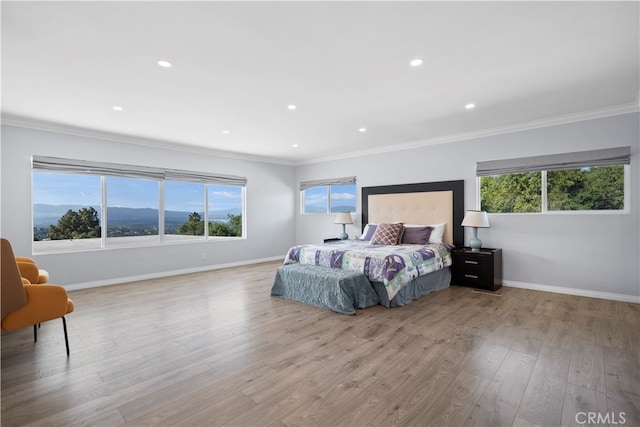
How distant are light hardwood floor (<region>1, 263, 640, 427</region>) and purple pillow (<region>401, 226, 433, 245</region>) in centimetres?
144

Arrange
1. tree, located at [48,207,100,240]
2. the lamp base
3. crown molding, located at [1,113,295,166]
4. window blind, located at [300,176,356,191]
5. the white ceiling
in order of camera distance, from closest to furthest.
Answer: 1. the white ceiling
2. crown molding, located at [1,113,295,166]
3. tree, located at [48,207,100,240]
4. the lamp base
5. window blind, located at [300,176,356,191]

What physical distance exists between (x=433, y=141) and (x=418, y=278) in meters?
2.61

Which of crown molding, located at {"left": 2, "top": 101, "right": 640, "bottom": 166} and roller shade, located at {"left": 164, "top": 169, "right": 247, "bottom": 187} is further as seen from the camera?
roller shade, located at {"left": 164, "top": 169, "right": 247, "bottom": 187}

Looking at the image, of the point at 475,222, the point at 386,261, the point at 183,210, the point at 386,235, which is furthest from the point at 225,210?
the point at 475,222

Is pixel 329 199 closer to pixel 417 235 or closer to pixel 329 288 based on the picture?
pixel 417 235

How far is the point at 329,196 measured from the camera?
7.36 meters

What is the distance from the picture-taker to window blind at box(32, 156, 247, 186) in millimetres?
4547

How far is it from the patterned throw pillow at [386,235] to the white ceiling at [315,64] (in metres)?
1.66

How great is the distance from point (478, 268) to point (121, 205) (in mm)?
5897

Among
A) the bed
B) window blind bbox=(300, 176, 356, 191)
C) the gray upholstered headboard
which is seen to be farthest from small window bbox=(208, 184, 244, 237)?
the gray upholstered headboard

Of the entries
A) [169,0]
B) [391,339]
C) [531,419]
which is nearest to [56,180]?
[169,0]

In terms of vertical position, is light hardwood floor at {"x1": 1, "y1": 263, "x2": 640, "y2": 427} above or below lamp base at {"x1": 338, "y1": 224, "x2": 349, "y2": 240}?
below

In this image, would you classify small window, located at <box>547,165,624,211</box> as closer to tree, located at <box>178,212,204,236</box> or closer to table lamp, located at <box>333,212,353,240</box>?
table lamp, located at <box>333,212,353,240</box>

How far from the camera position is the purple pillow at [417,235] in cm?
514
